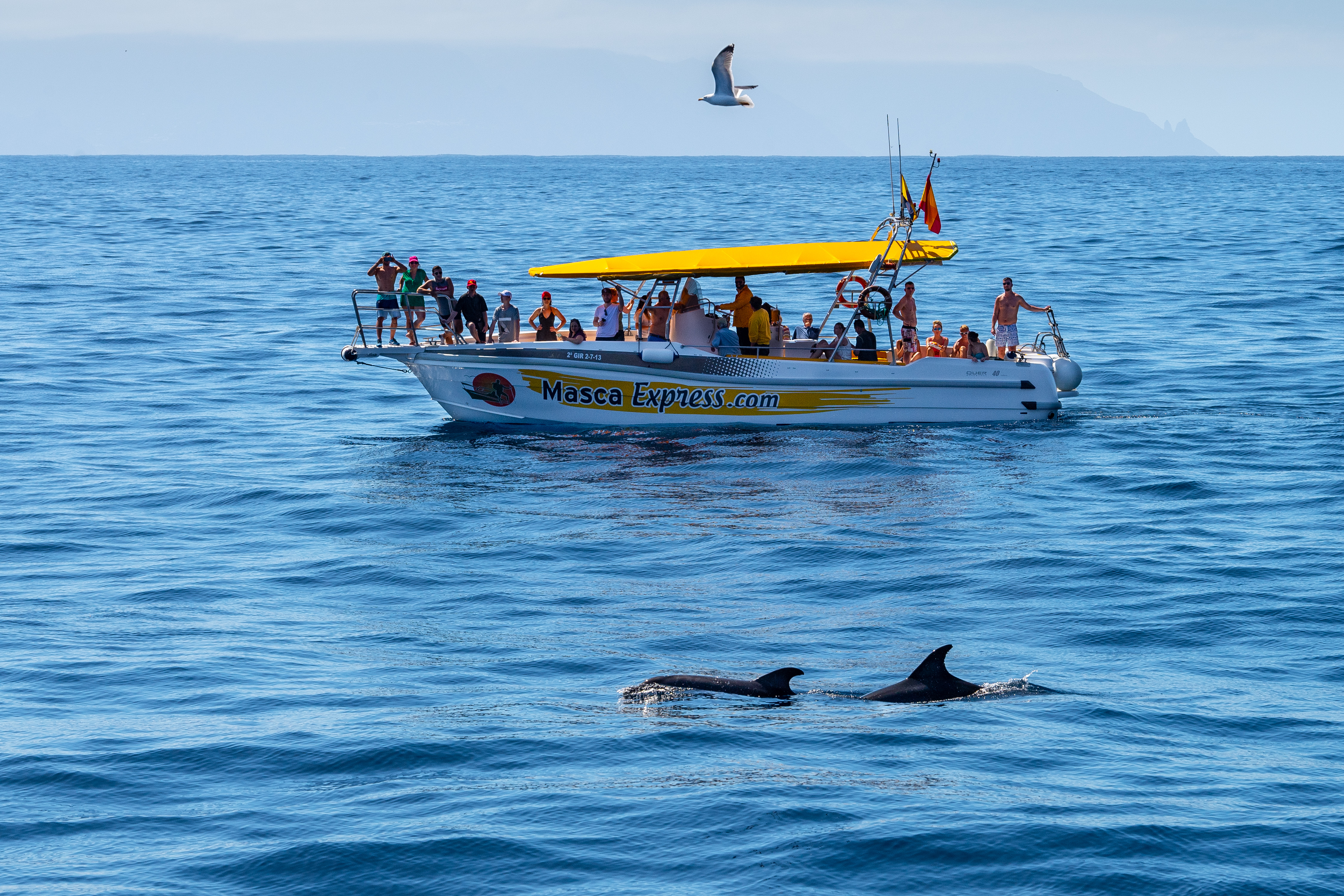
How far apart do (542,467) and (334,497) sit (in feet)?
11.2

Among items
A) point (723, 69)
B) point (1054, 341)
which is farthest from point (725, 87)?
point (1054, 341)

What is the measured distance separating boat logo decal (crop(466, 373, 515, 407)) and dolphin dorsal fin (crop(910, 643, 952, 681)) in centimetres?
1420

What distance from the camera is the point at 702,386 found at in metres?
25.8

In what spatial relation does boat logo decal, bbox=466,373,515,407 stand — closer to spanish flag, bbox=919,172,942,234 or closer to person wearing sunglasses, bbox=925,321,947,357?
person wearing sunglasses, bbox=925,321,947,357

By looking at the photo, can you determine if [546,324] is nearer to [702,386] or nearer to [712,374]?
[702,386]

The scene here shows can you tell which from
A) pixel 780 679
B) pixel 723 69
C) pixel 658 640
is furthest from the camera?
pixel 723 69

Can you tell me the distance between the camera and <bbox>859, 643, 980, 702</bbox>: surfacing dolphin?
43.1 ft

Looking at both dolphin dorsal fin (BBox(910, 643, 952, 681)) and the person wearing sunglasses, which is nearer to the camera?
dolphin dorsal fin (BBox(910, 643, 952, 681))

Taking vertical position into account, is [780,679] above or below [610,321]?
below

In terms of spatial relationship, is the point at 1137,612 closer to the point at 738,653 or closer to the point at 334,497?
the point at 738,653

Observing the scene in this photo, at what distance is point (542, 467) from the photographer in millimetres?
23656

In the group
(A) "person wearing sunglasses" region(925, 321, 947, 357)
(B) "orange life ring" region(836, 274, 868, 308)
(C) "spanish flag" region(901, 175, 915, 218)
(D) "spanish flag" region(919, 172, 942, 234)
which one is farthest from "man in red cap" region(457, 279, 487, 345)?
(A) "person wearing sunglasses" region(925, 321, 947, 357)

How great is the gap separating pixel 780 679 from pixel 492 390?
1425 centimetres

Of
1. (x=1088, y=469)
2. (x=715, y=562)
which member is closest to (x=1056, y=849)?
(x=715, y=562)
